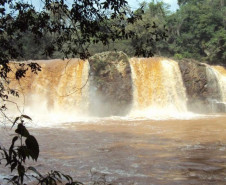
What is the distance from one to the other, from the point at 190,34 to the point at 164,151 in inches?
804

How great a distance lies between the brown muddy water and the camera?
493cm

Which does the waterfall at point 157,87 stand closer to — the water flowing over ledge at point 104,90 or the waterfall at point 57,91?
the water flowing over ledge at point 104,90

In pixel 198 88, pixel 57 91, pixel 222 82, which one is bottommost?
pixel 57 91

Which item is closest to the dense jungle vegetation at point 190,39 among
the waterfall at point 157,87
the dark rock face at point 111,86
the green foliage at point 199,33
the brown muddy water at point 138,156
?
the green foliage at point 199,33

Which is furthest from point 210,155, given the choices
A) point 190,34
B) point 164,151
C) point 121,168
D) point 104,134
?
point 190,34

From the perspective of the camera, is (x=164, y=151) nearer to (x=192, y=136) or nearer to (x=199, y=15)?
(x=192, y=136)

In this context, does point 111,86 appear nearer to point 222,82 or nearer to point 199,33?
point 222,82

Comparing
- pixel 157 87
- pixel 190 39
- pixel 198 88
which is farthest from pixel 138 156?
pixel 190 39

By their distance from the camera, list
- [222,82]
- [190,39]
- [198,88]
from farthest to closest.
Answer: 1. [190,39]
2. [222,82]
3. [198,88]

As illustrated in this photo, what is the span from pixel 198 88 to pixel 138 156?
1156 cm

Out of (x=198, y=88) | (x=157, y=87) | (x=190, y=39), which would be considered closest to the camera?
(x=157, y=87)

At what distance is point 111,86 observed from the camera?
51.7ft

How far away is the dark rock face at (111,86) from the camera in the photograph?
15.8 m

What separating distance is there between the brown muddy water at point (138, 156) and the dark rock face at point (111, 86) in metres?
5.88
